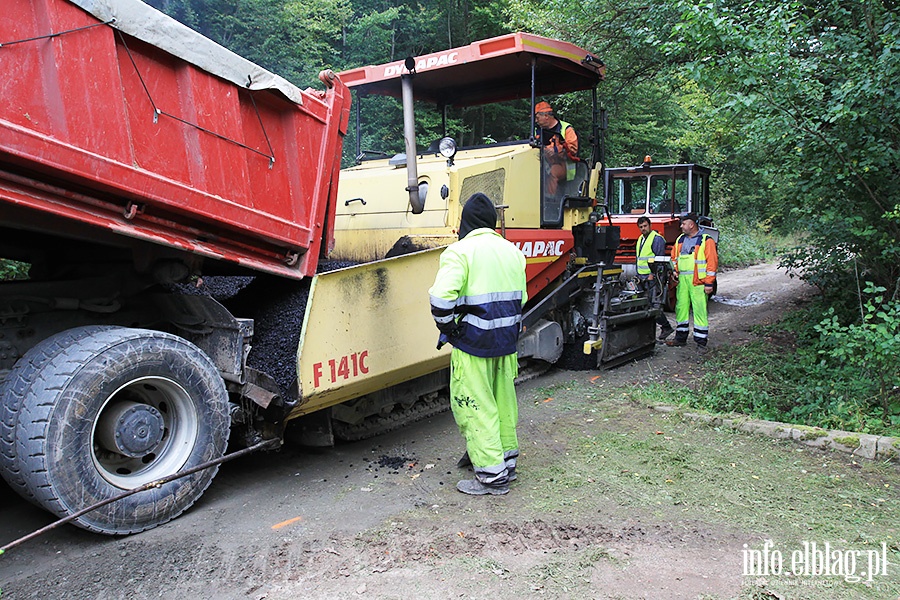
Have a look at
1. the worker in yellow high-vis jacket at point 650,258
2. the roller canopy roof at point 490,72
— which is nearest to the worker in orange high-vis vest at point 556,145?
the roller canopy roof at point 490,72

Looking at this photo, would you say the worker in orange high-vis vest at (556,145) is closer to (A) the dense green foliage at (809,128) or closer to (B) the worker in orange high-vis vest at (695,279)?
(A) the dense green foliage at (809,128)

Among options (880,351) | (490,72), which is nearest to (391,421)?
(490,72)

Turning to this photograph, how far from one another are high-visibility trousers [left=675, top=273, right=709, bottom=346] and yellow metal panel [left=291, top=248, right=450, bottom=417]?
14.5 feet

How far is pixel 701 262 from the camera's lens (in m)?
7.80

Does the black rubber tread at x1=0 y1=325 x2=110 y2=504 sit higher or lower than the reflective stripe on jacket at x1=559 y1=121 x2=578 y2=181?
lower

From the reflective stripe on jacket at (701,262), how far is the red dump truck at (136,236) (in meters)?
5.30

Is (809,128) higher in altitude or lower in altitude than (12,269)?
higher

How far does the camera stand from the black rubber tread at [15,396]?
279cm

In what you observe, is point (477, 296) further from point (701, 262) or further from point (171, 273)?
point (701, 262)

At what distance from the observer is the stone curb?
155 inches

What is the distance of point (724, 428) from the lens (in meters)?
4.62

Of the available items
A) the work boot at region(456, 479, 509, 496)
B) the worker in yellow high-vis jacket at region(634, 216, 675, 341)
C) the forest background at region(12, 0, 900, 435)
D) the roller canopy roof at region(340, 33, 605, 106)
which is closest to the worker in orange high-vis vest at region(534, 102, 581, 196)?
the roller canopy roof at region(340, 33, 605, 106)

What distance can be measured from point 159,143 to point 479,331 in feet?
6.00

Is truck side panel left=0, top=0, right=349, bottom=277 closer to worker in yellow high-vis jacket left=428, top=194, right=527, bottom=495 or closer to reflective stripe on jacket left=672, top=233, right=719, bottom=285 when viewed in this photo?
worker in yellow high-vis jacket left=428, top=194, right=527, bottom=495
